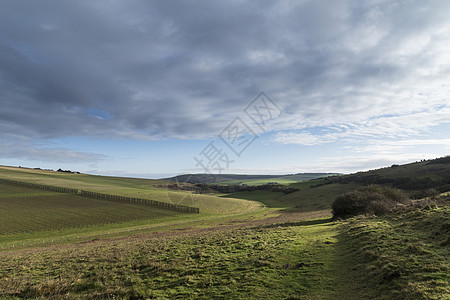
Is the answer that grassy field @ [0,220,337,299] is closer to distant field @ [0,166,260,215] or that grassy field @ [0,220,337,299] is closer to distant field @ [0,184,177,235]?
distant field @ [0,184,177,235]

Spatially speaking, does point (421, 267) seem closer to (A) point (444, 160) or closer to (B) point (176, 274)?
(B) point (176, 274)

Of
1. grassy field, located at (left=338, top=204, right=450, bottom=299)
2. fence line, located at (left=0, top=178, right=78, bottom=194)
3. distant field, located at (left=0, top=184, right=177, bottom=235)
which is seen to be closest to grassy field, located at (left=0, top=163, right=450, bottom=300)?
grassy field, located at (left=338, top=204, right=450, bottom=299)

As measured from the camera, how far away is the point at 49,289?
483 inches

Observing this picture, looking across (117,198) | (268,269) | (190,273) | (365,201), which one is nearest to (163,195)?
(117,198)

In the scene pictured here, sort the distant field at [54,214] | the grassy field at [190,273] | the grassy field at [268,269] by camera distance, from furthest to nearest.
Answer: the distant field at [54,214] → the grassy field at [190,273] → the grassy field at [268,269]

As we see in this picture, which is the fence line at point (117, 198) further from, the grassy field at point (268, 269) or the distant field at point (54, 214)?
the grassy field at point (268, 269)

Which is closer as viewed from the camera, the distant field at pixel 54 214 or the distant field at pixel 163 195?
the distant field at pixel 54 214

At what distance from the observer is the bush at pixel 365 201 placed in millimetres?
29559

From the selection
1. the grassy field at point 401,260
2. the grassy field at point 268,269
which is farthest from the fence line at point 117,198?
the grassy field at point 401,260

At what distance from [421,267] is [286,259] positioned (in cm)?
644

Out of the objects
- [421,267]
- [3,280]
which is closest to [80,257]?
[3,280]

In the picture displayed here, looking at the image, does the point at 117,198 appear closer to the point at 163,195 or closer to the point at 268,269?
the point at 163,195

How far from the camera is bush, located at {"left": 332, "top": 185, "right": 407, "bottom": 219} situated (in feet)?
97.0

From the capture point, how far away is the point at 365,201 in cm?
3136
